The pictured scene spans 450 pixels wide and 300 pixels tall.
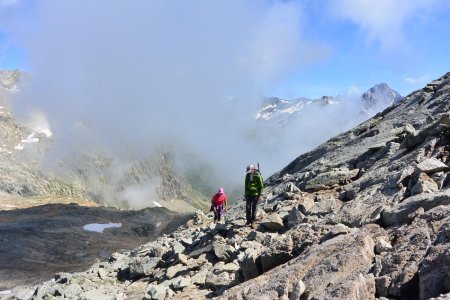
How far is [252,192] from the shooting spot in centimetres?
2411

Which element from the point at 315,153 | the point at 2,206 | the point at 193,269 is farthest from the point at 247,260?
the point at 2,206

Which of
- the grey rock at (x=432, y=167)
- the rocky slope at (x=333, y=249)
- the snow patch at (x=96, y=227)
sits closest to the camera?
the rocky slope at (x=333, y=249)

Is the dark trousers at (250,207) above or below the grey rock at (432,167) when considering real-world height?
above

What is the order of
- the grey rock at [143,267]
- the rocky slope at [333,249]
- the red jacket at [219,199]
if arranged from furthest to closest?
the red jacket at [219,199] → the grey rock at [143,267] → the rocky slope at [333,249]

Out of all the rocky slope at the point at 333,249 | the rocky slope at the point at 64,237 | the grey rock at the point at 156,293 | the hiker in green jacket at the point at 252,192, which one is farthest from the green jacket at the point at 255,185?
the rocky slope at the point at 64,237

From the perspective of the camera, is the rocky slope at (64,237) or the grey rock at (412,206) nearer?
the grey rock at (412,206)

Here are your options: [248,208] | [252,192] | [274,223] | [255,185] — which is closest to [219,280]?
[274,223]

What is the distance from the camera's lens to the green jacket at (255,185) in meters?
24.2

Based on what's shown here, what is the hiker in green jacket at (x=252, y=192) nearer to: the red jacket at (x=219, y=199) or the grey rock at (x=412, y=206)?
the red jacket at (x=219, y=199)

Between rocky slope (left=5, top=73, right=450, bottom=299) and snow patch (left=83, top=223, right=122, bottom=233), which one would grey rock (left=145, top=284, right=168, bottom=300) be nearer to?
rocky slope (left=5, top=73, right=450, bottom=299)

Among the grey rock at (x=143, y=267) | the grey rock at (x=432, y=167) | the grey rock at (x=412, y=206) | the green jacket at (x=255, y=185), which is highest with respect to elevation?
the green jacket at (x=255, y=185)

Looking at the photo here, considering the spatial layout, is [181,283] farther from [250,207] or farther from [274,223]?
[250,207]

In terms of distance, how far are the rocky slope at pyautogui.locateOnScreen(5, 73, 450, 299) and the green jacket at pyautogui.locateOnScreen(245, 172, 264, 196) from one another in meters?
1.87

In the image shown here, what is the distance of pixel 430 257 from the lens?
938 centimetres
